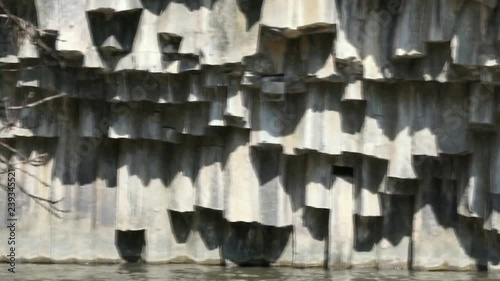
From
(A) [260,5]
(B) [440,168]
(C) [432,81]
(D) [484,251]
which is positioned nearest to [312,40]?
(A) [260,5]

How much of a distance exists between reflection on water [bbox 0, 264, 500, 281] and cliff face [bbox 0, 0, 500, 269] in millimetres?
309

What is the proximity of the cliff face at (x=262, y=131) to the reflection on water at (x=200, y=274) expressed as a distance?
1.02 ft

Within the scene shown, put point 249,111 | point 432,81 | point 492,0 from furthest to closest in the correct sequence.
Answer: point 249,111, point 432,81, point 492,0

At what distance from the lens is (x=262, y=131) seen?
10.5 m

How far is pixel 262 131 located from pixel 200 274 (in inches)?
72.3

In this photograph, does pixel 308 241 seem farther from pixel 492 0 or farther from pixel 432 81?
pixel 492 0

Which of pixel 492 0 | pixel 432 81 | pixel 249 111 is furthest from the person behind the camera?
pixel 249 111

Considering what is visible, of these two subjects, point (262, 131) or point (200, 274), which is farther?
point (262, 131)

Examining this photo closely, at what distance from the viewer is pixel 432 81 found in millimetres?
9766

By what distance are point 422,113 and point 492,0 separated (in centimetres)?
159

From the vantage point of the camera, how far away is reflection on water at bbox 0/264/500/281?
9.85m

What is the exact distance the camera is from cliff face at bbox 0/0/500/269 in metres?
9.82

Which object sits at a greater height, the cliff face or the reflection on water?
the cliff face

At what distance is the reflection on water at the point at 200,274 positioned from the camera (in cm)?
985
